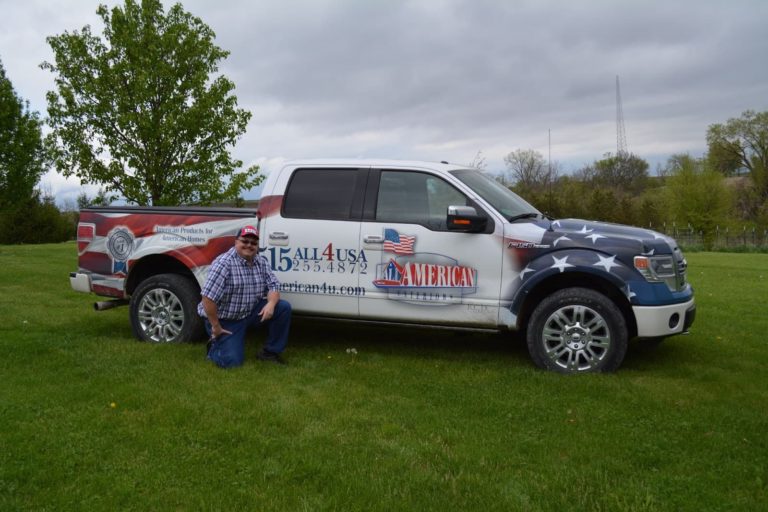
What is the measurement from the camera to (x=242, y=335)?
19.1 feet

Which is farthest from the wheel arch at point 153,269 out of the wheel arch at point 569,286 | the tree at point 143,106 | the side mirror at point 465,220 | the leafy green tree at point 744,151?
the leafy green tree at point 744,151

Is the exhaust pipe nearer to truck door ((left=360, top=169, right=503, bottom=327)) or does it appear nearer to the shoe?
the shoe

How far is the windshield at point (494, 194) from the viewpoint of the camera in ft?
18.7

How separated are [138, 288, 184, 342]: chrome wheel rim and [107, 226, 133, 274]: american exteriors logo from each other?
43 centimetres

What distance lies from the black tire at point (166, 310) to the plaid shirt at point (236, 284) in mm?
442

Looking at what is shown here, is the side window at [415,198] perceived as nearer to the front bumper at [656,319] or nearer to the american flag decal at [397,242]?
Answer: the american flag decal at [397,242]

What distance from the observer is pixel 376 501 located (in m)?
3.18

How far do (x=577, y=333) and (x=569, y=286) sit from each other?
1.38ft

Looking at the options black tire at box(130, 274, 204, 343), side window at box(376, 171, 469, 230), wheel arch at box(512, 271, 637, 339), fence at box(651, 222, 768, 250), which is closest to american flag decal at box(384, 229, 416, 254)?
side window at box(376, 171, 469, 230)

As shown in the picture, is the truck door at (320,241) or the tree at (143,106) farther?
the tree at (143,106)

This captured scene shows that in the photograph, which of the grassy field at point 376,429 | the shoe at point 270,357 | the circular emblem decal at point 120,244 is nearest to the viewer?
the grassy field at point 376,429

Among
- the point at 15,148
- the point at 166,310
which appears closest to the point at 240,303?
the point at 166,310

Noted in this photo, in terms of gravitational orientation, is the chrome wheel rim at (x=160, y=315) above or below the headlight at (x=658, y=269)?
below

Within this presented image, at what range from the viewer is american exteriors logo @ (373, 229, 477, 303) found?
5555mm
